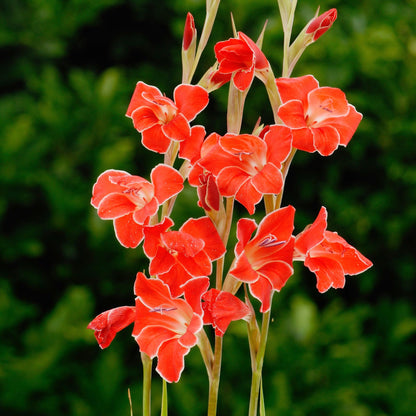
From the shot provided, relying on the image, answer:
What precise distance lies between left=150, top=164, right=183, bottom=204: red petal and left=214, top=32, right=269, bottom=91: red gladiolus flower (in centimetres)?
9

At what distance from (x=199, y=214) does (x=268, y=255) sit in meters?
1.13

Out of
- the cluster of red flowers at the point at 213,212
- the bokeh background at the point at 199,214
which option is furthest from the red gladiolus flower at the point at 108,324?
the bokeh background at the point at 199,214

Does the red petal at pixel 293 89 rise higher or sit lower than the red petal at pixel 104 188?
higher

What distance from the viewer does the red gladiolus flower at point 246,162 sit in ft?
1.80

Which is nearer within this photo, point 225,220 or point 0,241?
point 225,220

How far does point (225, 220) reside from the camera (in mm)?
583

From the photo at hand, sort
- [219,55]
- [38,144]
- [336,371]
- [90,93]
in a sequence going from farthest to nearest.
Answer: [90,93], [38,144], [336,371], [219,55]

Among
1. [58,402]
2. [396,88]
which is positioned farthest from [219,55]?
[396,88]

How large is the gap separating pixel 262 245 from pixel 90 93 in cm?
145

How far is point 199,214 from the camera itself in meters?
1.71

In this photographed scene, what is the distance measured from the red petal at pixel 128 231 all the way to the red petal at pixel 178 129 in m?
0.08

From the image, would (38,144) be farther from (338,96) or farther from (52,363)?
(338,96)

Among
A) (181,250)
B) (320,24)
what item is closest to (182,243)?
(181,250)

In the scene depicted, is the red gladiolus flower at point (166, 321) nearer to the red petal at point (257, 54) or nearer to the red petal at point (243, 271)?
the red petal at point (243, 271)
